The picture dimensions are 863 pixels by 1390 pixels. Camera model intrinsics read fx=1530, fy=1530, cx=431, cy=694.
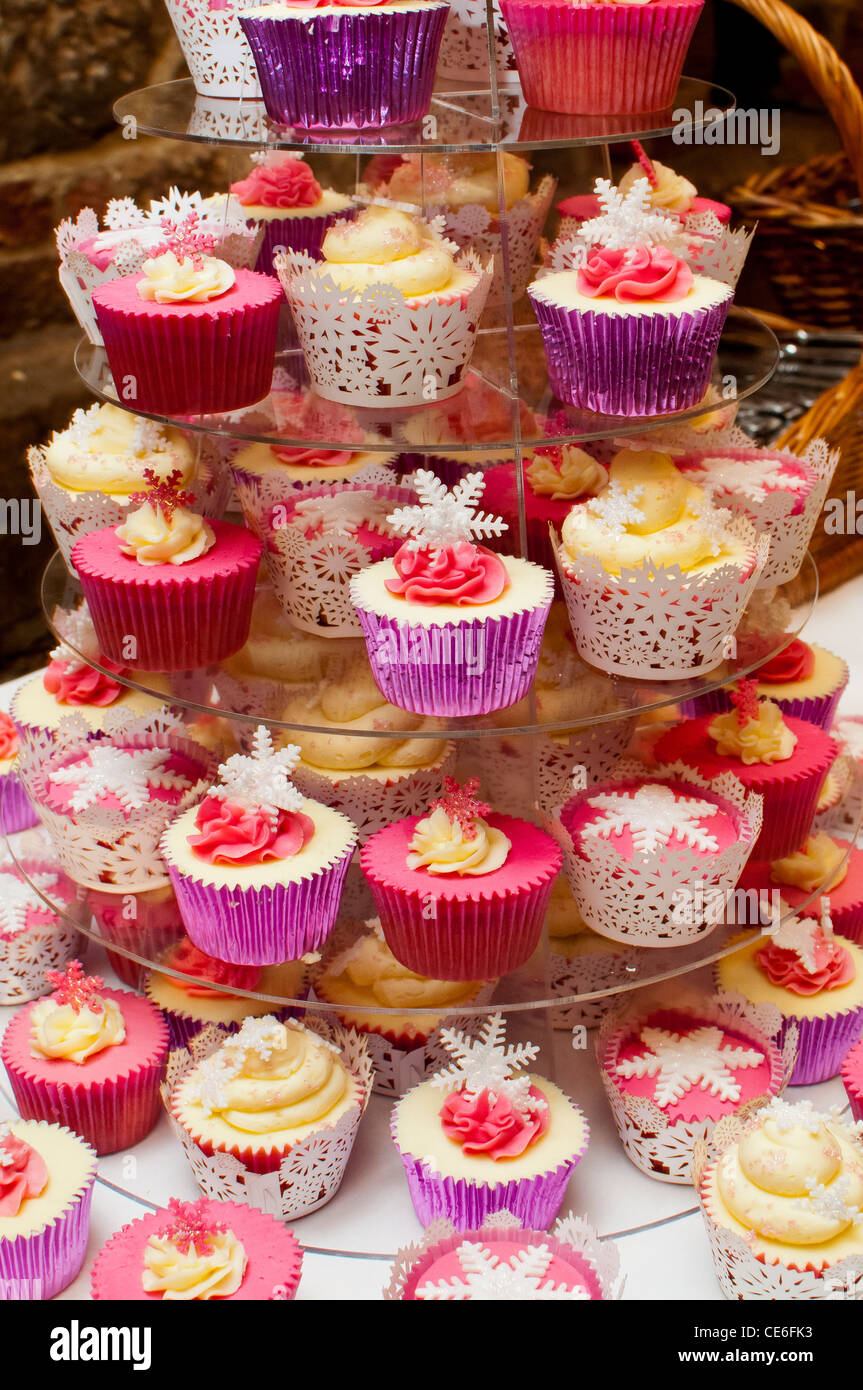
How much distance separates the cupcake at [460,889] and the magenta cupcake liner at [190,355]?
0.72m

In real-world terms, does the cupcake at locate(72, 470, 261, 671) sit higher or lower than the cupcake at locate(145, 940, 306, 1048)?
higher

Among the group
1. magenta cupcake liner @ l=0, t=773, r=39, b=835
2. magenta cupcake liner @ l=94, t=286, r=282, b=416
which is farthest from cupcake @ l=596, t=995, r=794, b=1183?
magenta cupcake liner @ l=0, t=773, r=39, b=835

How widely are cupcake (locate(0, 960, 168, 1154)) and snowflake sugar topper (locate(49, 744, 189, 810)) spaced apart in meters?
0.30

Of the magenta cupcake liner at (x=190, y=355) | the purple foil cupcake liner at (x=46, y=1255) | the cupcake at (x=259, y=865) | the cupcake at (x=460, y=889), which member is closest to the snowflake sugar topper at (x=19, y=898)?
the cupcake at (x=259, y=865)

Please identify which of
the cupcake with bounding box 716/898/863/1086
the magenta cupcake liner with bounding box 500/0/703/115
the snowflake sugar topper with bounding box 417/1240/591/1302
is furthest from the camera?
the cupcake with bounding box 716/898/863/1086

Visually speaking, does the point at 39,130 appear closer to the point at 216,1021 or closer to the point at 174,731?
the point at 174,731

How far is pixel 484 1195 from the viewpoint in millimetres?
2377

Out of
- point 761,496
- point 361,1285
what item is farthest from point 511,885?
point 761,496

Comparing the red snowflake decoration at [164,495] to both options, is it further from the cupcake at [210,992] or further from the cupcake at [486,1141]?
the cupcake at [486,1141]

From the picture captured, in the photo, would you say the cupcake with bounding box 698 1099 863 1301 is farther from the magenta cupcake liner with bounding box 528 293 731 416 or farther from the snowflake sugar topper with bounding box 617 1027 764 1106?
the magenta cupcake liner with bounding box 528 293 731 416

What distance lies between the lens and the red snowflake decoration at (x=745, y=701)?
9.20ft

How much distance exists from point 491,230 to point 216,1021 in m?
1.51

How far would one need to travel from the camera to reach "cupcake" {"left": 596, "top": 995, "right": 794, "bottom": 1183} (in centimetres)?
255

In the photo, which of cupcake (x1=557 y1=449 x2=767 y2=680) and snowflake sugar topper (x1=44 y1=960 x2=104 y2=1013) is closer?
cupcake (x1=557 y1=449 x2=767 y2=680)
